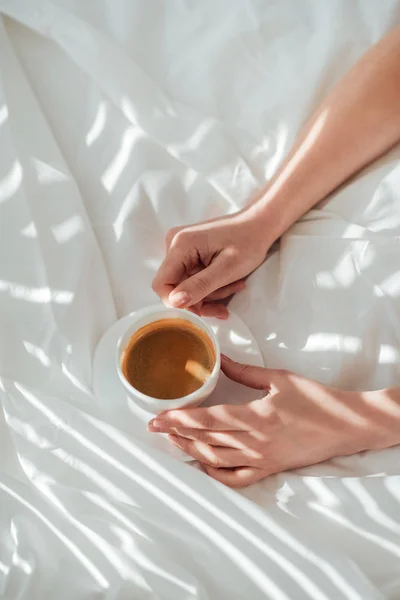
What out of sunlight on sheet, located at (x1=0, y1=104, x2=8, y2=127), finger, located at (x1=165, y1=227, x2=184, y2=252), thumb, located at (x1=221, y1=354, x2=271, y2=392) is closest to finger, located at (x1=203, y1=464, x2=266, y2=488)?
thumb, located at (x1=221, y1=354, x2=271, y2=392)

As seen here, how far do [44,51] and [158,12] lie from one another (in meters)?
0.20

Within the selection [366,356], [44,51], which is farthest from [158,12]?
[366,356]

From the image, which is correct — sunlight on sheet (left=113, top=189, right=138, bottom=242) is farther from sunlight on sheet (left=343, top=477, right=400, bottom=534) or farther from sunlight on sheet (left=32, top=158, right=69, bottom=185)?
sunlight on sheet (left=343, top=477, right=400, bottom=534)

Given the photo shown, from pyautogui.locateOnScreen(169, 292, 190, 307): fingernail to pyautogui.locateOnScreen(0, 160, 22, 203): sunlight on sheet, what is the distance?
28 centimetres

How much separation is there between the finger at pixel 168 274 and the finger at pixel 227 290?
62 mm

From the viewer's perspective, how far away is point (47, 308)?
0.83 meters

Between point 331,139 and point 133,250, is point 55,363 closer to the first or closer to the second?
point 133,250

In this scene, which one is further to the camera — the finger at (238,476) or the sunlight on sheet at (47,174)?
the sunlight on sheet at (47,174)

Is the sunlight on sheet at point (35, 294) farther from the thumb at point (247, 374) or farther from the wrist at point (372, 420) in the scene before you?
the wrist at point (372, 420)

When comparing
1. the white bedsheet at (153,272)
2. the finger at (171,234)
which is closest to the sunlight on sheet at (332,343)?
the white bedsheet at (153,272)

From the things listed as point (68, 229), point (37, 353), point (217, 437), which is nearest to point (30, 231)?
point (68, 229)

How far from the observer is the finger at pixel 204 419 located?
764 mm

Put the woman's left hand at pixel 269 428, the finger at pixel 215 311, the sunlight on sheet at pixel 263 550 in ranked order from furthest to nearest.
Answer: the finger at pixel 215 311, the woman's left hand at pixel 269 428, the sunlight on sheet at pixel 263 550

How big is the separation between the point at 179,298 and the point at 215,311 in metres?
0.08
